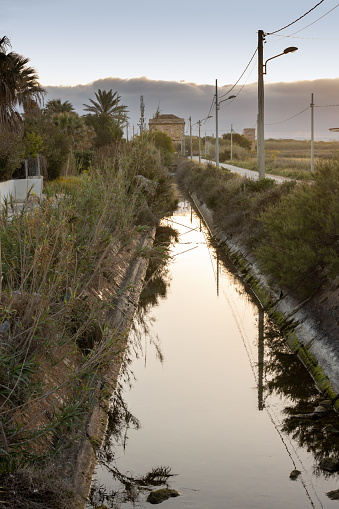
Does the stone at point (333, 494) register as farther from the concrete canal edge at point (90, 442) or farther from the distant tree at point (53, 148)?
the distant tree at point (53, 148)

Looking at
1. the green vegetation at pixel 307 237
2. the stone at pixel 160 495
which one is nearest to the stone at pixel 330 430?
the stone at pixel 160 495

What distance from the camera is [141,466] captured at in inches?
285

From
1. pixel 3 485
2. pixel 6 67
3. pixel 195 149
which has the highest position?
pixel 195 149

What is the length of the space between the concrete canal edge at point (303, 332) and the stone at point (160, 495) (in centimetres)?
300

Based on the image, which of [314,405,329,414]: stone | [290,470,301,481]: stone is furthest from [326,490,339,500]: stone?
[314,405,329,414]: stone

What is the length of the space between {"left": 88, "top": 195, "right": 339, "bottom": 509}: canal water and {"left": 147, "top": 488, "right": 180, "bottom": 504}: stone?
0.19ft

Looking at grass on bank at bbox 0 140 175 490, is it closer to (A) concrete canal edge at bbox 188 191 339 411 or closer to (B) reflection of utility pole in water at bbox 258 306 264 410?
(B) reflection of utility pole in water at bbox 258 306 264 410

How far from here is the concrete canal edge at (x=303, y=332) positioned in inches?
372

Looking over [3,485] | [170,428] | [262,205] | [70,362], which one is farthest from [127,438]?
[262,205]

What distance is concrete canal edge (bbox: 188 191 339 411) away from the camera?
9461 mm

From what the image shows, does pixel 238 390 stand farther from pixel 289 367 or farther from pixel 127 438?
pixel 127 438

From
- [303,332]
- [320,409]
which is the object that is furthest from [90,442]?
[303,332]

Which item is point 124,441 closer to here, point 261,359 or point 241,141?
point 261,359

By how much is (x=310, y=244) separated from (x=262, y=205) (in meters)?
7.00
